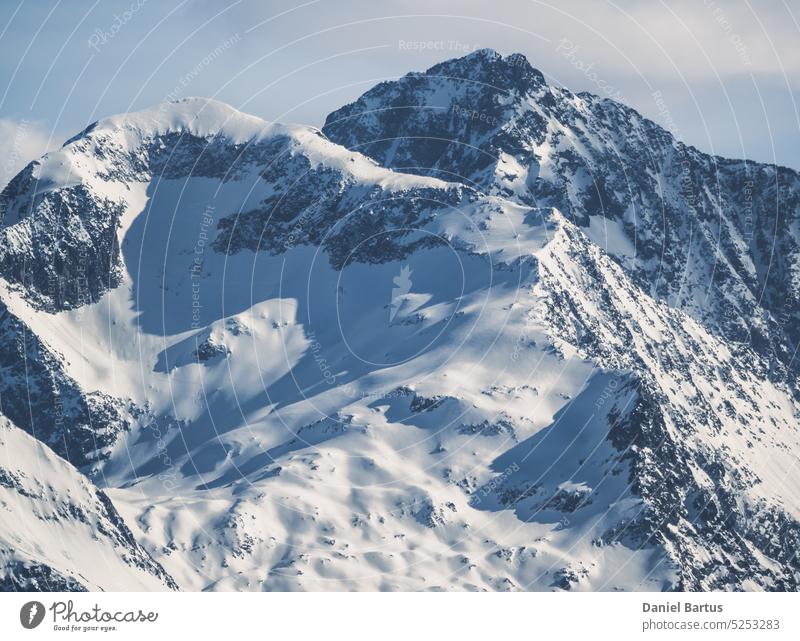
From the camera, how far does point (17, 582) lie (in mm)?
199875
